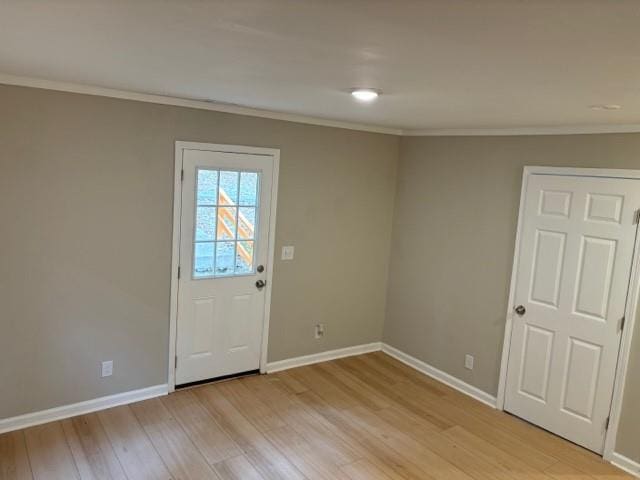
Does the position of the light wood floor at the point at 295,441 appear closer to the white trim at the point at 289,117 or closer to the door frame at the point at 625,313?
the door frame at the point at 625,313

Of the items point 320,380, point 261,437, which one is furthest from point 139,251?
point 320,380

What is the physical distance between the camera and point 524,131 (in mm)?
3797

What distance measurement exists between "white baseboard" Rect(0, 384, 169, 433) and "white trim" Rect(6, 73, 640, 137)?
88.0 inches

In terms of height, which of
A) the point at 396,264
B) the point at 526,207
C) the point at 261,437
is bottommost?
the point at 261,437

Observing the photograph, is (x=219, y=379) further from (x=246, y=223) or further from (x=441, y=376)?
(x=441, y=376)

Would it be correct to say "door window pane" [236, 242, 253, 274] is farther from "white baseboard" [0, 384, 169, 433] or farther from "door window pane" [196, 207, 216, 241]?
"white baseboard" [0, 384, 169, 433]

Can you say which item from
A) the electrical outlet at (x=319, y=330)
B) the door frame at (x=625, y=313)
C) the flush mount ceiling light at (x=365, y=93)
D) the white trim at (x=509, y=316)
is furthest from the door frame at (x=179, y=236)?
the door frame at (x=625, y=313)

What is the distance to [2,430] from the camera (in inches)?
127

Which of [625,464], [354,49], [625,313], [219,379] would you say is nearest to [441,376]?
[625,464]

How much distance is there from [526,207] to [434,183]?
100 cm

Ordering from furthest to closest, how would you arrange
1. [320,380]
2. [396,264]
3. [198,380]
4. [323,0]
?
[396,264], [320,380], [198,380], [323,0]

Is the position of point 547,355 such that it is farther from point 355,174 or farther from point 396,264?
point 355,174

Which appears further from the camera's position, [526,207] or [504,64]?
[526,207]

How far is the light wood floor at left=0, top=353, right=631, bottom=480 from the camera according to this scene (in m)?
3.03
